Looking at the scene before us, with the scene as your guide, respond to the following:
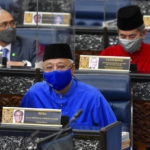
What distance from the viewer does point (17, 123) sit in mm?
2404

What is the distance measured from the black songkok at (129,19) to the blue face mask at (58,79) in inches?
70.2

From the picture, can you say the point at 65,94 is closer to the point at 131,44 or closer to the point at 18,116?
the point at 18,116

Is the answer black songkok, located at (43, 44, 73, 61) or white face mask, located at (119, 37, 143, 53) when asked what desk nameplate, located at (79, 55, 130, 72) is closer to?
white face mask, located at (119, 37, 143, 53)

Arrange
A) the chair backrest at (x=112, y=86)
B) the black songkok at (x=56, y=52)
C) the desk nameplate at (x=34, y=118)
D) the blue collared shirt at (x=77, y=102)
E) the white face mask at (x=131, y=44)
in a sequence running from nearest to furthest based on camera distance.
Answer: the desk nameplate at (x=34, y=118), the blue collared shirt at (x=77, y=102), the black songkok at (x=56, y=52), the chair backrest at (x=112, y=86), the white face mask at (x=131, y=44)

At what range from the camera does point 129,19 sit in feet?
16.1

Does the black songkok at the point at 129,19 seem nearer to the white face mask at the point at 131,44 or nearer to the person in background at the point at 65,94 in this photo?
the white face mask at the point at 131,44

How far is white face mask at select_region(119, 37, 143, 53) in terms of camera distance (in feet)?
15.9

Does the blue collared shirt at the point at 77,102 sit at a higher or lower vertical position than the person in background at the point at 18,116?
lower

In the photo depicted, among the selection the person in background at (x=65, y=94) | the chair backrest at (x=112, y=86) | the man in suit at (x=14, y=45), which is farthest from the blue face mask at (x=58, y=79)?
the man in suit at (x=14, y=45)

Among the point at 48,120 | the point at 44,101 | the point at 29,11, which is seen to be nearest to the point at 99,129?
the point at 48,120

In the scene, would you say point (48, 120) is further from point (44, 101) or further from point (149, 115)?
point (149, 115)

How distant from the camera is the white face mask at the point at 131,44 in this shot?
15.9 feet

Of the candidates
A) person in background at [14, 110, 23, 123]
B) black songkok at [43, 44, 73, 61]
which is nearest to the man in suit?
black songkok at [43, 44, 73, 61]

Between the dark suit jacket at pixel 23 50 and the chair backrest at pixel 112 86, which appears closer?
the chair backrest at pixel 112 86
